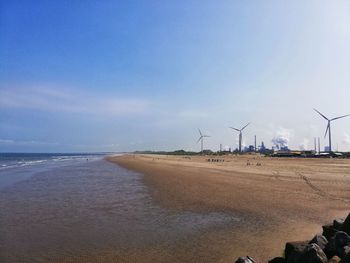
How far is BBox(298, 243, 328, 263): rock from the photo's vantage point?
704 centimetres

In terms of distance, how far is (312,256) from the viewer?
7.10 m

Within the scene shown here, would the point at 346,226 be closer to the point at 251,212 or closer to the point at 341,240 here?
the point at 341,240

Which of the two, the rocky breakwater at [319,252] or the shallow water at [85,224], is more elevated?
the rocky breakwater at [319,252]

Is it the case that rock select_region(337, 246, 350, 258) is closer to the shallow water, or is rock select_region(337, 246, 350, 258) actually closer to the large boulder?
the large boulder

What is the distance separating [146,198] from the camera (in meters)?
19.0

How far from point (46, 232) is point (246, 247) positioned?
258 inches

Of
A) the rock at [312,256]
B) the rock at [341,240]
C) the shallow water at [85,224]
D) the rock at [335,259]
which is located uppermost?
the rock at [341,240]

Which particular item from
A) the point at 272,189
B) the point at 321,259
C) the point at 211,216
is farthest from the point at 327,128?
the point at 321,259

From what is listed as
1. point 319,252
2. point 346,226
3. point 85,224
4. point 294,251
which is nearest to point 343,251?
point 319,252

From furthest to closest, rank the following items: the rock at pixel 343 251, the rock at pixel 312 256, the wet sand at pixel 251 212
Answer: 1. the wet sand at pixel 251 212
2. the rock at pixel 343 251
3. the rock at pixel 312 256

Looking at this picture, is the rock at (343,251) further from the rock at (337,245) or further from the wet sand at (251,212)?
the wet sand at (251,212)

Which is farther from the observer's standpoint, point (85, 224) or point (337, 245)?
point (85, 224)

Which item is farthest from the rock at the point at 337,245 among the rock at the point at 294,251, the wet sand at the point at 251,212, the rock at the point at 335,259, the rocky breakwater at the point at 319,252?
the wet sand at the point at 251,212

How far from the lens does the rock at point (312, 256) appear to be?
277 inches
